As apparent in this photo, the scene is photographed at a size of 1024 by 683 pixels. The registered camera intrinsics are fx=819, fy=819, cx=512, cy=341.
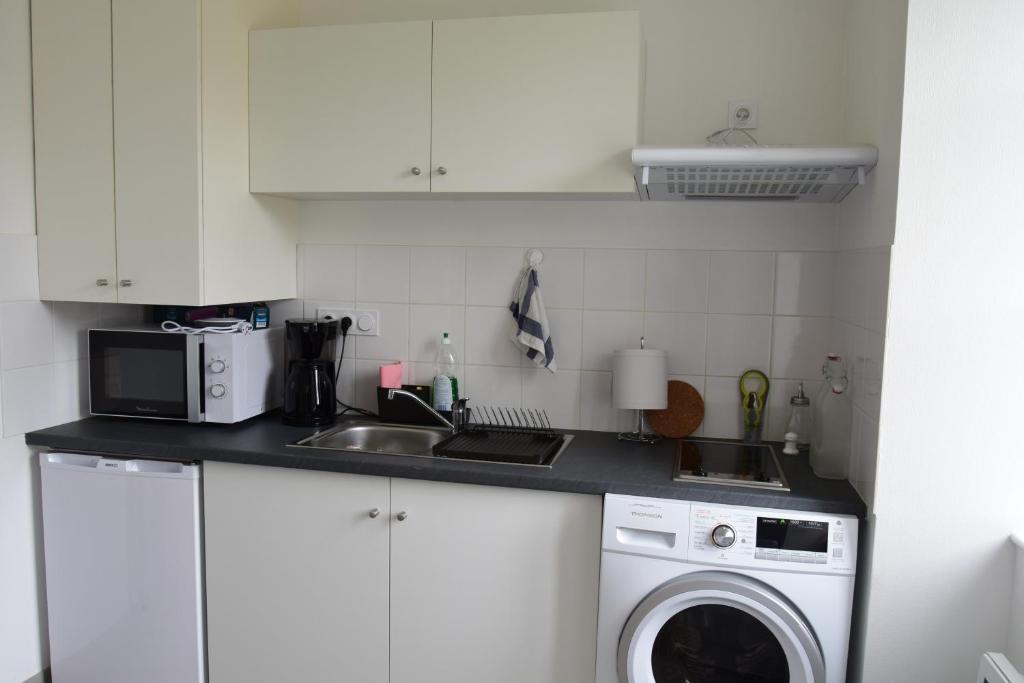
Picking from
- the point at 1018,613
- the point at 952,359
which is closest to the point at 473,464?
the point at 952,359

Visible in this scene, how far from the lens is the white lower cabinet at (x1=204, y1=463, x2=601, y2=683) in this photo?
6.60 feet

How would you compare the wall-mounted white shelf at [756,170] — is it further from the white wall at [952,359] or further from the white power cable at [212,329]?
the white power cable at [212,329]

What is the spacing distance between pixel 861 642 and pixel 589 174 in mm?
1291

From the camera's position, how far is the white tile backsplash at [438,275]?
256 cm

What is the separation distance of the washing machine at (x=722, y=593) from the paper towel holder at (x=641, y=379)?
0.44 m

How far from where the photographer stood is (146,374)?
240 centimetres

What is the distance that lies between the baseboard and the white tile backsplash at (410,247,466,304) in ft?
5.03

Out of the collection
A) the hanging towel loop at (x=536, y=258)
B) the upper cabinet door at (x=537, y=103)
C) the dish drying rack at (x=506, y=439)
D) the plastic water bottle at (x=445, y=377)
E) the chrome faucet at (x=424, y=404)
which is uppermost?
the upper cabinet door at (x=537, y=103)

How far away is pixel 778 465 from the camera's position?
2.13m

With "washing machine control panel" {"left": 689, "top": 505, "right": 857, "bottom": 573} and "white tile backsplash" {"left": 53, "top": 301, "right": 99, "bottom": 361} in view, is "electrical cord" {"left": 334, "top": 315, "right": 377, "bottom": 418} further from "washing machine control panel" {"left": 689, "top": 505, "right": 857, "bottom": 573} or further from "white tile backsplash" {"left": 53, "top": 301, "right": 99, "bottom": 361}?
"washing machine control panel" {"left": 689, "top": 505, "right": 857, "bottom": 573}

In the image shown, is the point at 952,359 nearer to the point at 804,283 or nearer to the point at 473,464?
the point at 804,283

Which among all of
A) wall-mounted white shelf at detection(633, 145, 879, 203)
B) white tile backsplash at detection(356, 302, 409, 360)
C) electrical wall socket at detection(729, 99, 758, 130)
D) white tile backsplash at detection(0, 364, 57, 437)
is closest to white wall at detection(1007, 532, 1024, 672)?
wall-mounted white shelf at detection(633, 145, 879, 203)

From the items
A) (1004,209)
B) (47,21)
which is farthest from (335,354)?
(1004,209)

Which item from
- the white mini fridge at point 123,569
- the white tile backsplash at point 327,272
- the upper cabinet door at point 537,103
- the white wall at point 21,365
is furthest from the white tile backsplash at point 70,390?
the upper cabinet door at point 537,103
